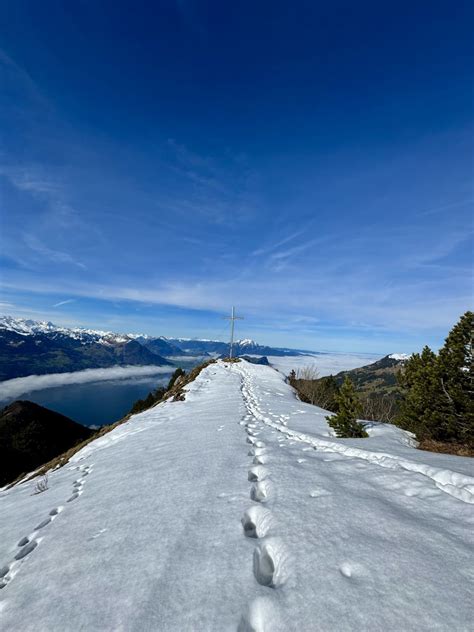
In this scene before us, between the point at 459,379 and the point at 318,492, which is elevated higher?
the point at 459,379

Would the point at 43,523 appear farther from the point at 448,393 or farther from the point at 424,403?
the point at 448,393

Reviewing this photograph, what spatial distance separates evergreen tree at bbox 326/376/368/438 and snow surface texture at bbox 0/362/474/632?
2.42 meters

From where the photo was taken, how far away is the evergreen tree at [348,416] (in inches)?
384

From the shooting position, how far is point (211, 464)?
22.3ft

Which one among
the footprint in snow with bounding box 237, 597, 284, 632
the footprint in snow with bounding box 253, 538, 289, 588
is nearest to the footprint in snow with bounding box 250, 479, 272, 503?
the footprint in snow with bounding box 253, 538, 289, 588

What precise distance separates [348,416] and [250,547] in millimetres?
7483

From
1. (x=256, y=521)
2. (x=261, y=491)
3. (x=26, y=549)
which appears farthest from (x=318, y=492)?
(x=26, y=549)

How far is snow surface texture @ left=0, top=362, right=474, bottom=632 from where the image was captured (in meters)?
2.62

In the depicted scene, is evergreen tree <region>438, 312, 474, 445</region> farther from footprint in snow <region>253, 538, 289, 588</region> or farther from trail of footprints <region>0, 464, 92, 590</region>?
trail of footprints <region>0, 464, 92, 590</region>

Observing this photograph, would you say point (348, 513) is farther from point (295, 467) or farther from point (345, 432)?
point (345, 432)

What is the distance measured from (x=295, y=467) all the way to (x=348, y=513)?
218 centimetres

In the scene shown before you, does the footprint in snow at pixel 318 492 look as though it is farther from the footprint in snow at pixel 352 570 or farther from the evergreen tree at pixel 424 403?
the evergreen tree at pixel 424 403

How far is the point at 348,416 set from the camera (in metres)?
10.1

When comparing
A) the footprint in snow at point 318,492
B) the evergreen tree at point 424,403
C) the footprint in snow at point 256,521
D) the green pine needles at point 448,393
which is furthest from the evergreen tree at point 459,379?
the footprint in snow at point 256,521
